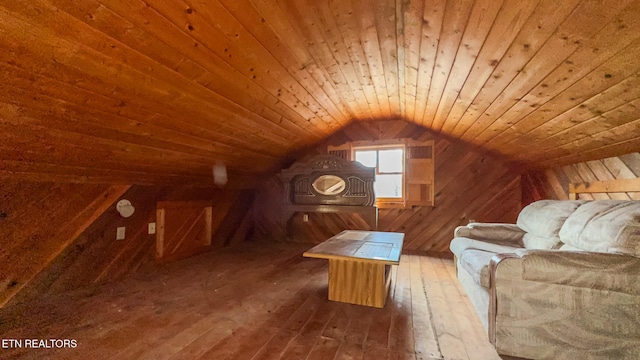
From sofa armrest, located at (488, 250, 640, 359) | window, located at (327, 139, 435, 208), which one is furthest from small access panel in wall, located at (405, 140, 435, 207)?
sofa armrest, located at (488, 250, 640, 359)

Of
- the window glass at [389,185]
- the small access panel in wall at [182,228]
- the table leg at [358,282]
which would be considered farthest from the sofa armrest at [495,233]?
the small access panel in wall at [182,228]

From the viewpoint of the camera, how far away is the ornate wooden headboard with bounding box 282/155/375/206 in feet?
13.0

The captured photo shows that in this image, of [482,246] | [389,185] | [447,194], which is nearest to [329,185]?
[389,185]

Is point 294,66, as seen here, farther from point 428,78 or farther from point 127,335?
point 127,335

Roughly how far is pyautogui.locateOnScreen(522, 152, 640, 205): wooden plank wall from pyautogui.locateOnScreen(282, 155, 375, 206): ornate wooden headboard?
2207 millimetres

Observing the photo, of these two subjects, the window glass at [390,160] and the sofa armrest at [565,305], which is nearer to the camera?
the sofa armrest at [565,305]

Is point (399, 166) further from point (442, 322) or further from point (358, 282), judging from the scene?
point (442, 322)

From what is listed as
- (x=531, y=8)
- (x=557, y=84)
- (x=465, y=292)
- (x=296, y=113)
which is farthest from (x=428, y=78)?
(x=465, y=292)

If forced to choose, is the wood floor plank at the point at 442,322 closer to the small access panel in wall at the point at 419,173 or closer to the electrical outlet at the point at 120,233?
the small access panel in wall at the point at 419,173

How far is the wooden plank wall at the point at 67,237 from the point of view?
194 cm

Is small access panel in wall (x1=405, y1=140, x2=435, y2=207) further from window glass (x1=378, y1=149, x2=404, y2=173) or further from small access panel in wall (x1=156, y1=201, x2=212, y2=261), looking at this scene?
small access panel in wall (x1=156, y1=201, x2=212, y2=261)

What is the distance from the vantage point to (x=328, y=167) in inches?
160

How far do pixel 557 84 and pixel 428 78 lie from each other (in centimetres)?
86

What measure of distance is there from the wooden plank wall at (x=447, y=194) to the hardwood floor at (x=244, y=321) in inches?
61.5
